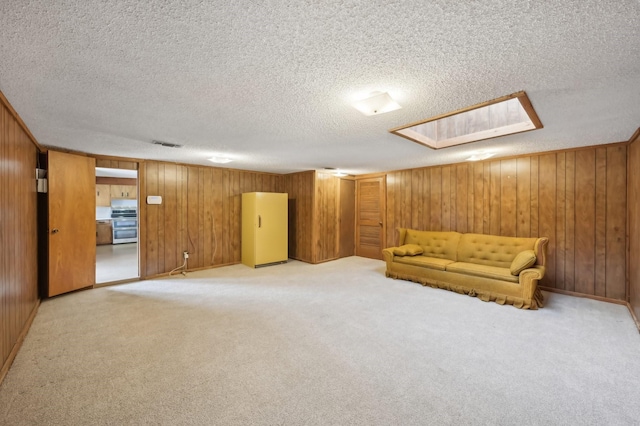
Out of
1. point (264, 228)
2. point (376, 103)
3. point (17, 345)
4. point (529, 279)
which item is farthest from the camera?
point (264, 228)

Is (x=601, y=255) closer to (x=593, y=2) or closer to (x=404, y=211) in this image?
(x=404, y=211)

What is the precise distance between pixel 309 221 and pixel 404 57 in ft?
15.8

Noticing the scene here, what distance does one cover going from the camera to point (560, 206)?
396 centimetres

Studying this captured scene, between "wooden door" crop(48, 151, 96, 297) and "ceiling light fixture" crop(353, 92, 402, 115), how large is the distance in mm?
4208

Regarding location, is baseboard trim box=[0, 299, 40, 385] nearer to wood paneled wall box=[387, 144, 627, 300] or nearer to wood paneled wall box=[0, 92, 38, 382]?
wood paneled wall box=[0, 92, 38, 382]

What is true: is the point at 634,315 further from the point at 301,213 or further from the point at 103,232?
the point at 103,232

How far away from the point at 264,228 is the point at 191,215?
1.46 meters

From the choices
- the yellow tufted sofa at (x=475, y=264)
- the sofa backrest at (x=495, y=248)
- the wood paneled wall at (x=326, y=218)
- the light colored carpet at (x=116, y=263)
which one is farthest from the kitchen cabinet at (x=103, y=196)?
the sofa backrest at (x=495, y=248)

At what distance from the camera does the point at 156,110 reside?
2336 millimetres

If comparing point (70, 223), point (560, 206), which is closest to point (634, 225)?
point (560, 206)

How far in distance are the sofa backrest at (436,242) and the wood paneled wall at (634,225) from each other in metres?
2.00

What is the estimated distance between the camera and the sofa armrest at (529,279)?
3262 mm

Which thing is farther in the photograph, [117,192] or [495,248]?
[117,192]

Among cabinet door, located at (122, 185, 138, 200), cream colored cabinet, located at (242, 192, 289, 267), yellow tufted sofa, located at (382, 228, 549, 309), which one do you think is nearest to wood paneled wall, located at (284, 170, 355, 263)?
cream colored cabinet, located at (242, 192, 289, 267)
